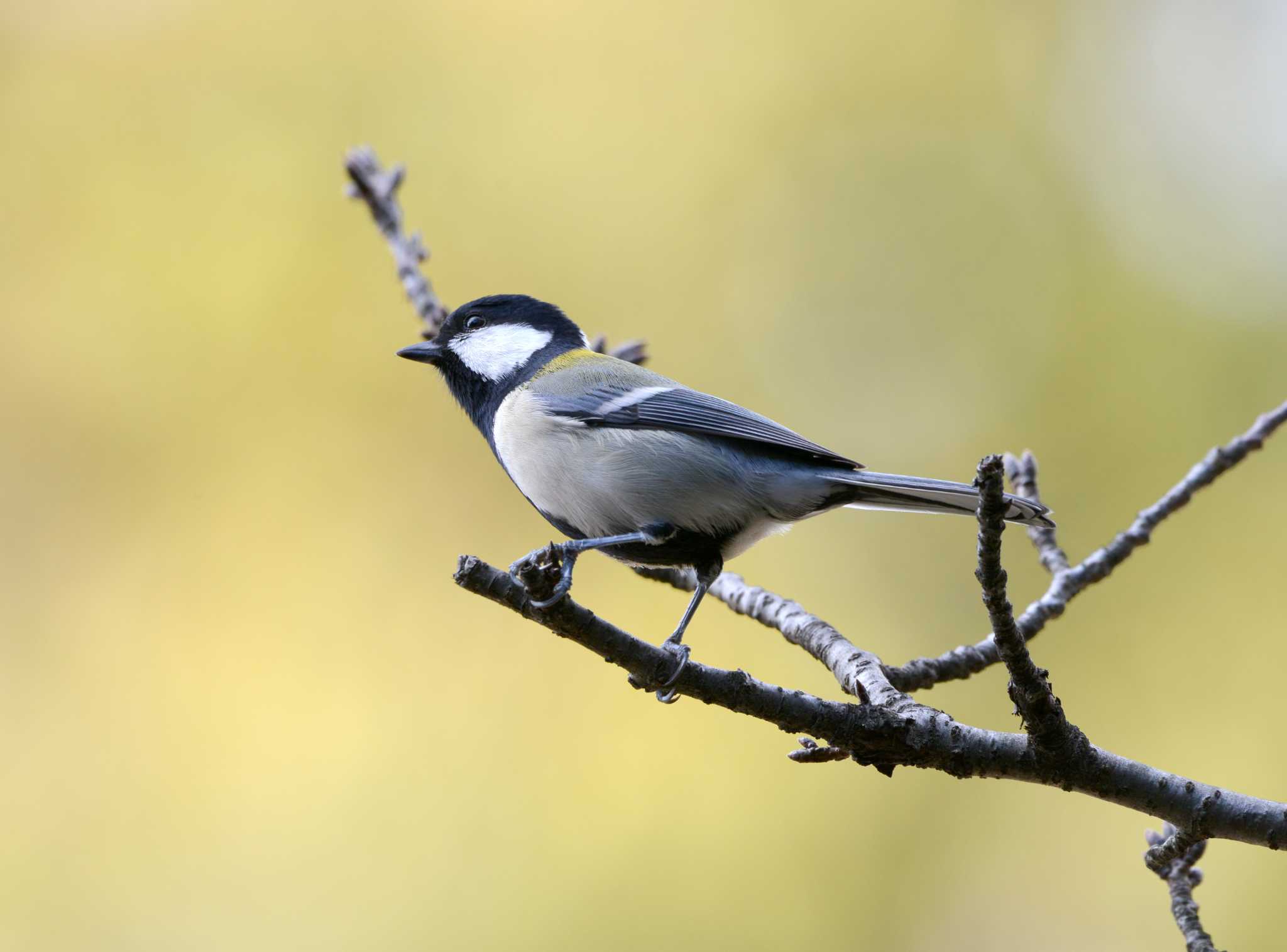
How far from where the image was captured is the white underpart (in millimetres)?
2967

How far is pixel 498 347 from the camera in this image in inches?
140

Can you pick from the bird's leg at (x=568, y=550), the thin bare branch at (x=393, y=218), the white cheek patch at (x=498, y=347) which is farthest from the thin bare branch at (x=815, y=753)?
the thin bare branch at (x=393, y=218)

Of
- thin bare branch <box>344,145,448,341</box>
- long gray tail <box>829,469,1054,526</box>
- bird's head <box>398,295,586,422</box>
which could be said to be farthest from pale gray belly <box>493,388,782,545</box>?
thin bare branch <box>344,145,448,341</box>

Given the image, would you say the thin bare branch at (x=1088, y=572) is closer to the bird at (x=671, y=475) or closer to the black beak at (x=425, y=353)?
the bird at (x=671, y=475)

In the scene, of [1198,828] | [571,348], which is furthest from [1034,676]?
[571,348]

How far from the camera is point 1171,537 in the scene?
491 cm

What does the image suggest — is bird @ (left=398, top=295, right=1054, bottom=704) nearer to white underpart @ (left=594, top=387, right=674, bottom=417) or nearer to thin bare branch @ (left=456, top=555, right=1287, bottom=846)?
white underpart @ (left=594, top=387, right=674, bottom=417)

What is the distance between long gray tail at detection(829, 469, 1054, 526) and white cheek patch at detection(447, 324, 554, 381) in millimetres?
1224

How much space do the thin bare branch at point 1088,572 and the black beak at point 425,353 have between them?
182 centimetres

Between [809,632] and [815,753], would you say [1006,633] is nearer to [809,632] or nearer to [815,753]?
[815,753]

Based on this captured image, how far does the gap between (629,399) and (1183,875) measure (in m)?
1.78

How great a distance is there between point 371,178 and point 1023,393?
3.33 meters

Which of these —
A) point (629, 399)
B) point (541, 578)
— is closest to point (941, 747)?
point (541, 578)

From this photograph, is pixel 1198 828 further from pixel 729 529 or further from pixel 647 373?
pixel 647 373
